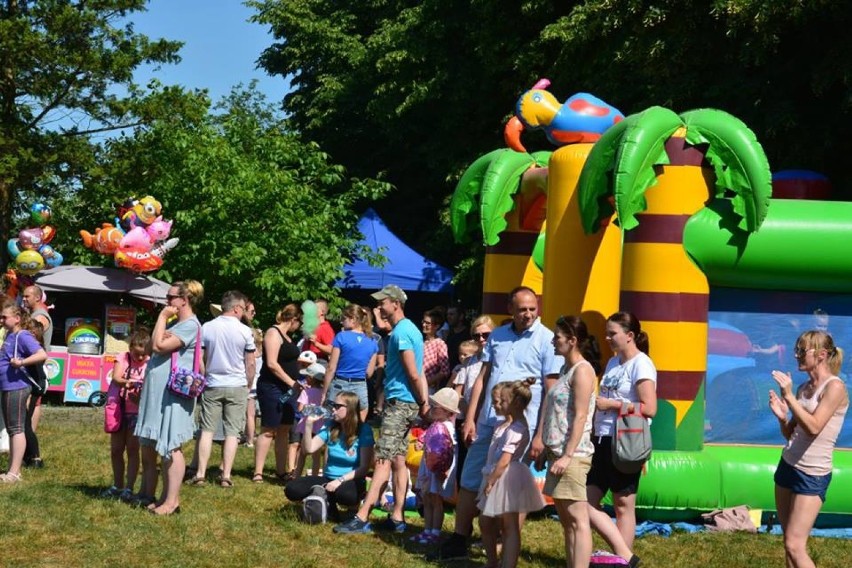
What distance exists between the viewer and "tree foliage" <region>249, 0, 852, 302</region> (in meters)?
14.7

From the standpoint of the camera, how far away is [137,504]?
8508mm

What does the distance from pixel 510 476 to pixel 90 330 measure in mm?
11534

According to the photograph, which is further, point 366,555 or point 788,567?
point 366,555

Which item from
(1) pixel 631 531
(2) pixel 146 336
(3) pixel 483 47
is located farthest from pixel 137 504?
(3) pixel 483 47

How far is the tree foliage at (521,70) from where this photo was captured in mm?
14727

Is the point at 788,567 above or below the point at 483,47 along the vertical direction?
below

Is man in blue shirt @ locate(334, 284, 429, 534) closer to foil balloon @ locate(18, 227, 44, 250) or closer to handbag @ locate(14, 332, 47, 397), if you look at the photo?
handbag @ locate(14, 332, 47, 397)

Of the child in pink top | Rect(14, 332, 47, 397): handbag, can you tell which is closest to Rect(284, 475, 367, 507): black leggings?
the child in pink top

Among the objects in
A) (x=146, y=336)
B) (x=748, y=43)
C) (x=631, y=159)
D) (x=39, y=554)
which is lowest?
(x=39, y=554)

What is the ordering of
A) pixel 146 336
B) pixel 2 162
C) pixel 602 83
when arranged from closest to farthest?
pixel 146 336, pixel 602 83, pixel 2 162

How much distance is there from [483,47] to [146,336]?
11360mm

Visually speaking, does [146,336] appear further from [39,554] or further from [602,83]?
[602,83]

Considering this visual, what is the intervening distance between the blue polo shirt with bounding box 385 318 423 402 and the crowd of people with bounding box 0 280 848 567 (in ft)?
0.04

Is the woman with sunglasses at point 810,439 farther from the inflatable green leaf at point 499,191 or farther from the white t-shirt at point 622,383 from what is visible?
the inflatable green leaf at point 499,191
